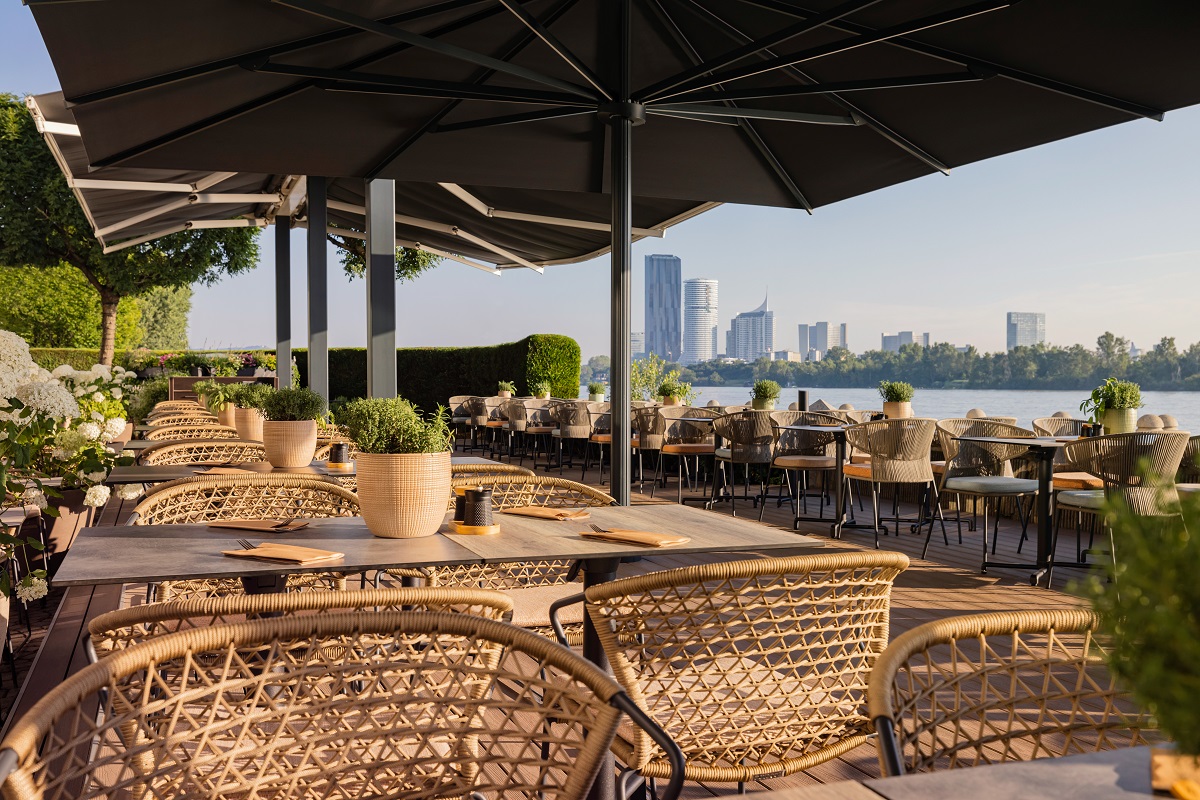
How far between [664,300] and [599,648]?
62.0 m

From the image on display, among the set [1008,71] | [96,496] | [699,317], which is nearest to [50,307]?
[96,496]

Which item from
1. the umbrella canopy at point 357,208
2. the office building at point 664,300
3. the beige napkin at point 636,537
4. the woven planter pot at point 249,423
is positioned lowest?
the beige napkin at point 636,537

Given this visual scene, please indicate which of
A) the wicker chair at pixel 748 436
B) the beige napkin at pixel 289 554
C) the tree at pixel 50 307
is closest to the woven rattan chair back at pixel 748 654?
the beige napkin at pixel 289 554

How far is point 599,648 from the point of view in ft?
6.75

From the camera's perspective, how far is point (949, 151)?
4.35 m

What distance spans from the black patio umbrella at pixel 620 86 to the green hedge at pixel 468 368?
10562 millimetres

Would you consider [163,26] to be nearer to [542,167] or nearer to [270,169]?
[270,169]

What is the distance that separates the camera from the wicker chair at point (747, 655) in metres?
1.57

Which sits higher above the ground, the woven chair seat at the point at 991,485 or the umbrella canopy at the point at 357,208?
the umbrella canopy at the point at 357,208

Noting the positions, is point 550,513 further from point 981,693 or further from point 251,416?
point 251,416

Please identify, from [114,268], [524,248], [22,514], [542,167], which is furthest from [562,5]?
[114,268]

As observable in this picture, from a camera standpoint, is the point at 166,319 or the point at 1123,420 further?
the point at 166,319

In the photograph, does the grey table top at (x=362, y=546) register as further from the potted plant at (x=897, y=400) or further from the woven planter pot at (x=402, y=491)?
the potted plant at (x=897, y=400)

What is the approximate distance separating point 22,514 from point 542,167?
290 centimetres
